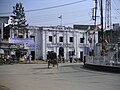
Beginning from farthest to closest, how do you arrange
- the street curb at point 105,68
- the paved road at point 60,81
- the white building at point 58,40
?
the white building at point 58,40
the street curb at point 105,68
the paved road at point 60,81

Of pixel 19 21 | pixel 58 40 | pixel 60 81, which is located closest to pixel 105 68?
pixel 60 81

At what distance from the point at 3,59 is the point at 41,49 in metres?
21.0

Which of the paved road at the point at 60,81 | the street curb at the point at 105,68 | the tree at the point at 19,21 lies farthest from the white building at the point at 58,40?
the paved road at the point at 60,81

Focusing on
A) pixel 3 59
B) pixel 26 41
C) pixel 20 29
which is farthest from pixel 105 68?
pixel 20 29

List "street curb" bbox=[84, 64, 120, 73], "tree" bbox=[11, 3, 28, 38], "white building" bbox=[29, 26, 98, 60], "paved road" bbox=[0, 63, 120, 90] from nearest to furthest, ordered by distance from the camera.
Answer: "paved road" bbox=[0, 63, 120, 90] → "street curb" bbox=[84, 64, 120, 73] → "tree" bbox=[11, 3, 28, 38] → "white building" bbox=[29, 26, 98, 60]

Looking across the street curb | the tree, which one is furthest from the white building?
the street curb

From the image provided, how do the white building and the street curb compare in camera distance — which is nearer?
the street curb

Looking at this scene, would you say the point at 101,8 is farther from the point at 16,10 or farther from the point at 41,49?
the point at 41,49

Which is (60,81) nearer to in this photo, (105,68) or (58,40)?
(105,68)

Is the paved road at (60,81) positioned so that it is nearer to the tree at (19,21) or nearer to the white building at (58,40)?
the tree at (19,21)

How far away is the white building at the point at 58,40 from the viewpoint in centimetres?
6775

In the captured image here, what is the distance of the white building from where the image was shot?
222 feet

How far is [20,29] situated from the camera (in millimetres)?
63062

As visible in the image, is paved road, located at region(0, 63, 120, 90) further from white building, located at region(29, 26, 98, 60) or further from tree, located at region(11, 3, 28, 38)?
white building, located at region(29, 26, 98, 60)
